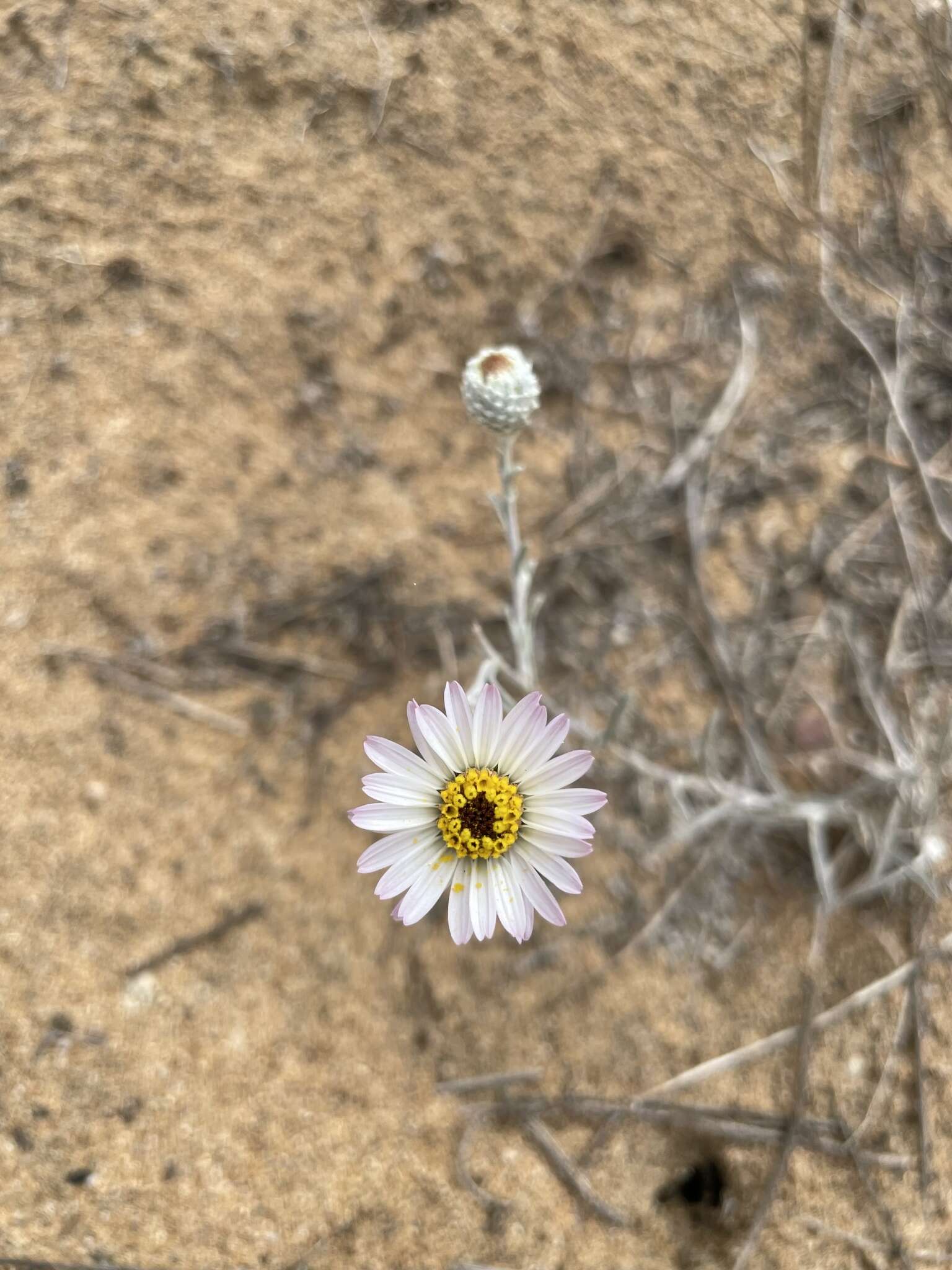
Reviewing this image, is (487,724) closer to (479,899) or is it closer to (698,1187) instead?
(479,899)

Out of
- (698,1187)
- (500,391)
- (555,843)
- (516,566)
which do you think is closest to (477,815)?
(555,843)

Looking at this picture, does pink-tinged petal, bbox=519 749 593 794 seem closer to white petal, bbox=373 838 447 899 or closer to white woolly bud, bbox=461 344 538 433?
white petal, bbox=373 838 447 899

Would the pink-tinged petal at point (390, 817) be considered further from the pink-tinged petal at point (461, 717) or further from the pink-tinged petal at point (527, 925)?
the pink-tinged petal at point (527, 925)

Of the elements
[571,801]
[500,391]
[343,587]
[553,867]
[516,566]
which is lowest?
[343,587]

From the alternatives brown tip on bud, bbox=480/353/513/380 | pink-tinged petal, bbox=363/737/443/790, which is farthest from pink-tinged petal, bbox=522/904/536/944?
brown tip on bud, bbox=480/353/513/380

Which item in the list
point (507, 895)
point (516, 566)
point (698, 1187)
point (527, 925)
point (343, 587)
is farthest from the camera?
point (343, 587)

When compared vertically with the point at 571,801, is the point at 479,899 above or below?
below

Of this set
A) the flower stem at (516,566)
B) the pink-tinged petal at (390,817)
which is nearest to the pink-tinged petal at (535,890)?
the pink-tinged petal at (390,817)
